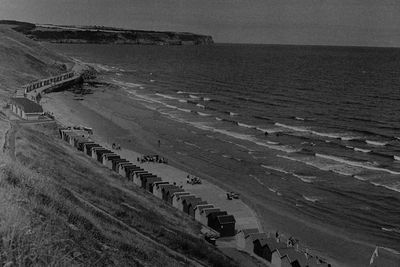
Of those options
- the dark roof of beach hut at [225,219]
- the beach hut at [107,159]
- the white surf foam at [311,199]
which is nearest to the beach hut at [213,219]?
the dark roof of beach hut at [225,219]

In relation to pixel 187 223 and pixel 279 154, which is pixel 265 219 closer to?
pixel 187 223

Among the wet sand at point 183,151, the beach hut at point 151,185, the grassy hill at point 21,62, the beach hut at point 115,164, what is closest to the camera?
the wet sand at point 183,151

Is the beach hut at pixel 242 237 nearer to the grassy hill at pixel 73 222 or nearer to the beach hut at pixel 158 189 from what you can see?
the grassy hill at pixel 73 222

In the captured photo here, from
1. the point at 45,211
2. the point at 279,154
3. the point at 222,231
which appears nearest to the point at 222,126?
the point at 279,154

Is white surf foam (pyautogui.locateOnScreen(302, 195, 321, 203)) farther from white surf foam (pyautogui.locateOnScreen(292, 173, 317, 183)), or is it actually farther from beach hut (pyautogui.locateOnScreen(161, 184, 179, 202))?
beach hut (pyautogui.locateOnScreen(161, 184, 179, 202))

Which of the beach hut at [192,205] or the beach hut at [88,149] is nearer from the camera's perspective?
the beach hut at [192,205]

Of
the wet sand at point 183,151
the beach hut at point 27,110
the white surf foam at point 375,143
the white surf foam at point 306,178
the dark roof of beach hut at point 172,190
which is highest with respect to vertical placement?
the beach hut at point 27,110
